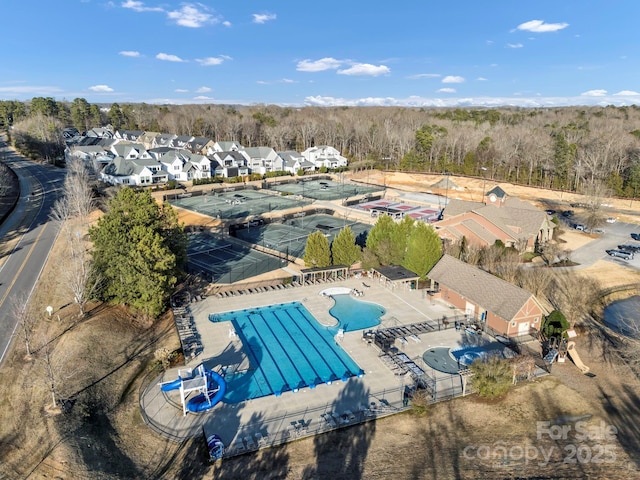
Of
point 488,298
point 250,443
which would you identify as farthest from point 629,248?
point 250,443

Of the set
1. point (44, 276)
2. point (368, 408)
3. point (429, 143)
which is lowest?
point (368, 408)

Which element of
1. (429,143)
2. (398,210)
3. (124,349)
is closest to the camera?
(124,349)

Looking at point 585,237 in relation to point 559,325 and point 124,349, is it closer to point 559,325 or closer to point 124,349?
point 559,325

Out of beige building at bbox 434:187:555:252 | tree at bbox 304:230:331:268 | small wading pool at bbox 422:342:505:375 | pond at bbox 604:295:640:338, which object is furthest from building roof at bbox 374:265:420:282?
pond at bbox 604:295:640:338

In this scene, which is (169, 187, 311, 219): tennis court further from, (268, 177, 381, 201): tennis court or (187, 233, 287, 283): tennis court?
(187, 233, 287, 283): tennis court

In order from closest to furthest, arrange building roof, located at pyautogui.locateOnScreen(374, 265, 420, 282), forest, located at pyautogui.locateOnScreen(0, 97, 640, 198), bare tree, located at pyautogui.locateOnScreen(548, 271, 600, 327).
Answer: bare tree, located at pyautogui.locateOnScreen(548, 271, 600, 327), building roof, located at pyautogui.locateOnScreen(374, 265, 420, 282), forest, located at pyautogui.locateOnScreen(0, 97, 640, 198)

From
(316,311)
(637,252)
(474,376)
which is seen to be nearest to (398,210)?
(637,252)
